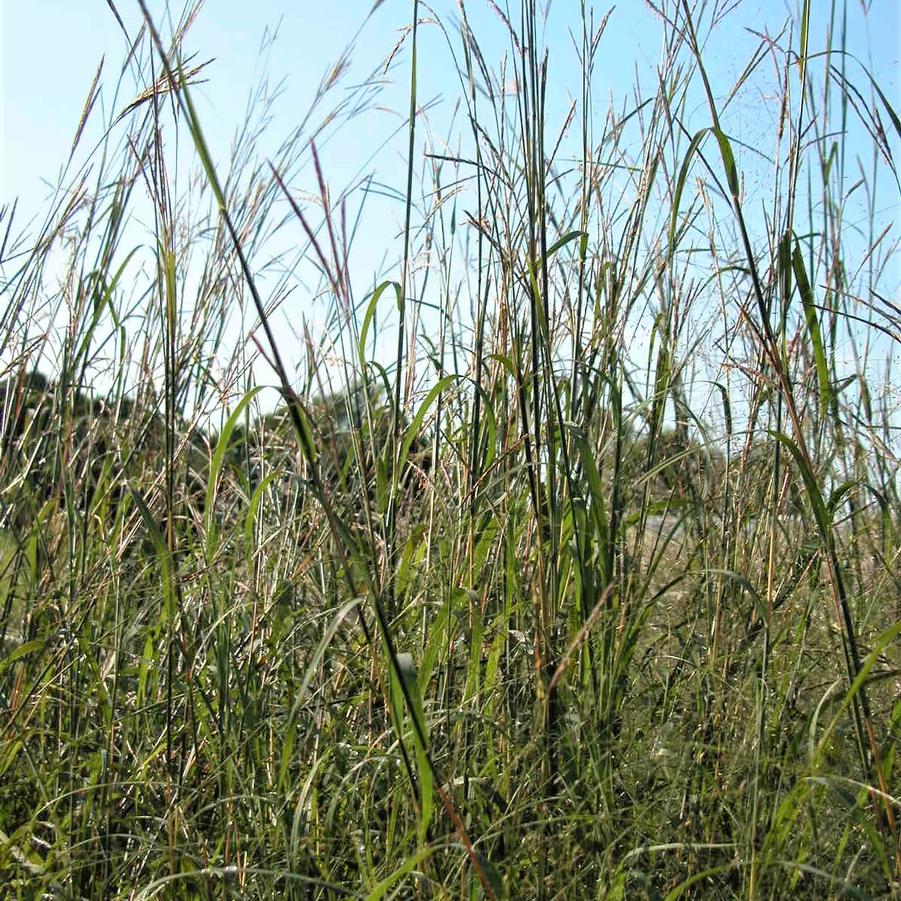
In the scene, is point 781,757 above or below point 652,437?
below

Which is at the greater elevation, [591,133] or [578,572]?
[591,133]

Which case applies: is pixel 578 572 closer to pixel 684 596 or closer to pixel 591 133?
pixel 684 596

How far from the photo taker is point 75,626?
152 cm

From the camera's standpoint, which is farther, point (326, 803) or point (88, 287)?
point (88, 287)

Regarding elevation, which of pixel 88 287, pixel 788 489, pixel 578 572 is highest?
pixel 88 287

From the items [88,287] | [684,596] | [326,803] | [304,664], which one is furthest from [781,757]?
[88,287]

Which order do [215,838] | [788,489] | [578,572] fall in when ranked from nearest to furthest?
[578,572], [215,838], [788,489]

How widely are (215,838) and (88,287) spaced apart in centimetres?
94

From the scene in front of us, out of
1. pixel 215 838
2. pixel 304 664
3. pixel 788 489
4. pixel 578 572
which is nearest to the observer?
pixel 578 572

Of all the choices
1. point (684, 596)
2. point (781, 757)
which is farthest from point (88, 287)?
point (781, 757)

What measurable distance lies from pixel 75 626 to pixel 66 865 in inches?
14.3

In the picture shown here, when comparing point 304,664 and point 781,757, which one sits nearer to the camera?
point 781,757

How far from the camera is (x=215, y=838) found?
1.36 metres

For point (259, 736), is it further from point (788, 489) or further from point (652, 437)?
point (788, 489)
